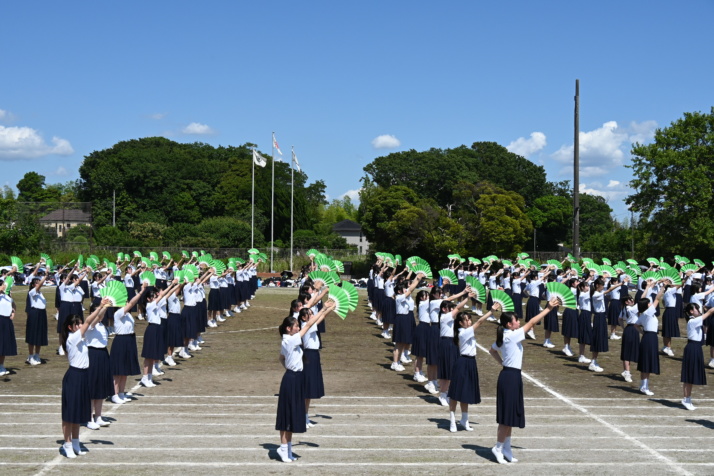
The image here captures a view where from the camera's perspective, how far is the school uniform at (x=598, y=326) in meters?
17.6

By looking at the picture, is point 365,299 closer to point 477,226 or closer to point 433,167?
point 477,226

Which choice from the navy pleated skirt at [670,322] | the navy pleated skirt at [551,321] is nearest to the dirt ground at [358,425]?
the navy pleated skirt at [670,322]

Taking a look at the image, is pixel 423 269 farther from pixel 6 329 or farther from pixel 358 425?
pixel 6 329

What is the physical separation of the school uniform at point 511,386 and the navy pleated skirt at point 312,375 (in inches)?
108

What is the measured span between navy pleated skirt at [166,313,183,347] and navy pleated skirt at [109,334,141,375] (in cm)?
363

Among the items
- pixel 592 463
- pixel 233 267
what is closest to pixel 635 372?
pixel 592 463

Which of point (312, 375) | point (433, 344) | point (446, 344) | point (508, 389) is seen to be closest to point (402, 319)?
point (433, 344)

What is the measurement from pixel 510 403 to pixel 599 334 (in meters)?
8.81

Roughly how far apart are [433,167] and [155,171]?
92.8 ft

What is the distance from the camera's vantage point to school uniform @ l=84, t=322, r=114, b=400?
1108 cm

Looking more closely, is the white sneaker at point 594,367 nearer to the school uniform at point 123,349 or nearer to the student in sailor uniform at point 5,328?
the school uniform at point 123,349

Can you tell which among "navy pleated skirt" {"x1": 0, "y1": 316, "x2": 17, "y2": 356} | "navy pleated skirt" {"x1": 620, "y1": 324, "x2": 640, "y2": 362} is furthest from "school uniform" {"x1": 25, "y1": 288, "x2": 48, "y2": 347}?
"navy pleated skirt" {"x1": 620, "y1": 324, "x2": 640, "y2": 362}

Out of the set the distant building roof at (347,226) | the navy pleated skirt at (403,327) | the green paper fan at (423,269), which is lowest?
the navy pleated skirt at (403,327)

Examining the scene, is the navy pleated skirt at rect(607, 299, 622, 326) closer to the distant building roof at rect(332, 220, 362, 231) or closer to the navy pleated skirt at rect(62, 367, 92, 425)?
the navy pleated skirt at rect(62, 367, 92, 425)
